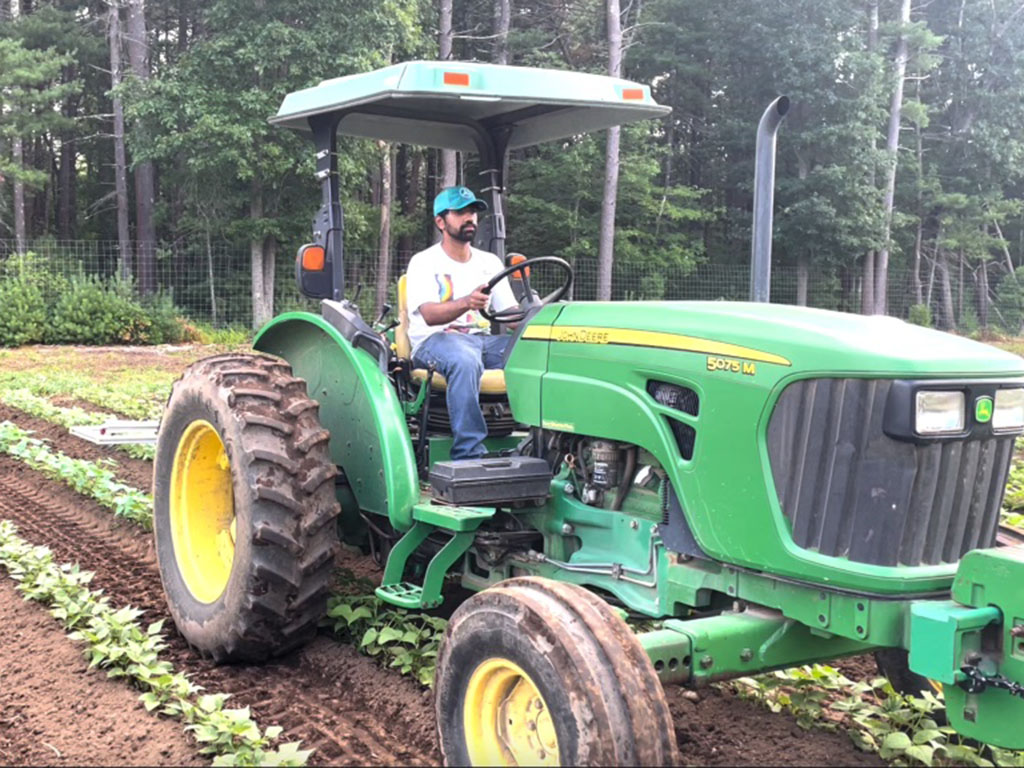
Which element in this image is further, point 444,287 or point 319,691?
point 444,287

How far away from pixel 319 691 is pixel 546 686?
160 centimetres

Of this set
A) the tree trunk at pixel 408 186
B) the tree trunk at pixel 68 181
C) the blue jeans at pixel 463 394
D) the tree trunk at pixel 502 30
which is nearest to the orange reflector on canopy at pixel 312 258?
the blue jeans at pixel 463 394

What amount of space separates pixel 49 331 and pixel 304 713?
1719 cm

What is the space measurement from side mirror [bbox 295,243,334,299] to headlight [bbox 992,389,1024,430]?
9.36 feet

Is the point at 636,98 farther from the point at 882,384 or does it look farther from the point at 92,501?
A: the point at 92,501

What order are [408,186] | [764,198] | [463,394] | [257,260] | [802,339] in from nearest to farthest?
[802,339], [764,198], [463,394], [257,260], [408,186]

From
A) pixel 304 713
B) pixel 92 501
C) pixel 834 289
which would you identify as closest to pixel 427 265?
pixel 304 713

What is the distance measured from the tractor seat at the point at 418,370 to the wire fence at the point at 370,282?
486 inches

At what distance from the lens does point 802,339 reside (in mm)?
2990

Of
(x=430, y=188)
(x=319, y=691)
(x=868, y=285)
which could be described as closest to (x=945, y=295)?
(x=868, y=285)

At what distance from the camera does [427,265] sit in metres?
4.66

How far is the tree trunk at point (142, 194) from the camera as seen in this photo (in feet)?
72.2

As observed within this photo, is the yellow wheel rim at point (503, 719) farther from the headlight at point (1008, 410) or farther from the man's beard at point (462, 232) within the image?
the man's beard at point (462, 232)

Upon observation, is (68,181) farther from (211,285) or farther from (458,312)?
(458,312)
